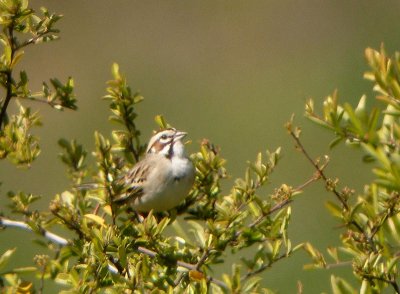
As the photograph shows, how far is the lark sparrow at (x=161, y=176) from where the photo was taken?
149 inches

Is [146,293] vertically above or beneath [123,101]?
beneath

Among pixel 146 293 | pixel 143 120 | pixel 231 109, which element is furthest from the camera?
pixel 231 109

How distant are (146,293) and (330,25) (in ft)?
33.1

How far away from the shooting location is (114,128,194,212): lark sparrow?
12.4ft

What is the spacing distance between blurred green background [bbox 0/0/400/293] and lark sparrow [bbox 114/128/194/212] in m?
2.92

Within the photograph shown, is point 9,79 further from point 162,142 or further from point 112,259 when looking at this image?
point 162,142

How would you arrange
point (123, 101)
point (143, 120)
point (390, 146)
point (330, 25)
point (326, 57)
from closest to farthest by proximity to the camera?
1. point (390, 146)
2. point (123, 101)
3. point (143, 120)
4. point (326, 57)
5. point (330, 25)

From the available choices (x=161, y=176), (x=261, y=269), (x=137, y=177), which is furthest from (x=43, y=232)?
(x=161, y=176)

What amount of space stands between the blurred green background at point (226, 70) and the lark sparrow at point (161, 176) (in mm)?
2918

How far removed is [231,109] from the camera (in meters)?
10.8

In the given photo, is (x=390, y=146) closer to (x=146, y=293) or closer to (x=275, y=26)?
(x=146, y=293)

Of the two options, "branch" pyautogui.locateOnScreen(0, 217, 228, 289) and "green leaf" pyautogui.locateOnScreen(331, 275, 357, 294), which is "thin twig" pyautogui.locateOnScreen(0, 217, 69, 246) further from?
"green leaf" pyautogui.locateOnScreen(331, 275, 357, 294)

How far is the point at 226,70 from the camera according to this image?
471 inches

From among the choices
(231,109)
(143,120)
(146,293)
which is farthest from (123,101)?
(231,109)
